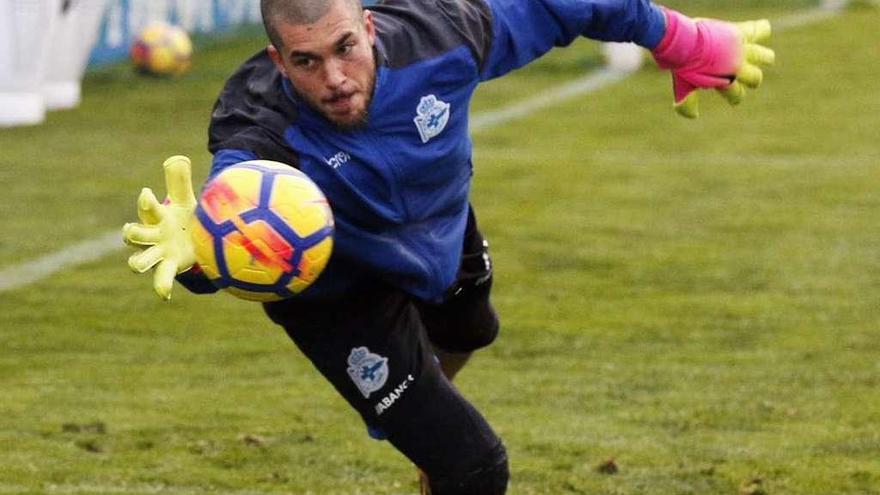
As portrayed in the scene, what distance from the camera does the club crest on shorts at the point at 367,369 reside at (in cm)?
505

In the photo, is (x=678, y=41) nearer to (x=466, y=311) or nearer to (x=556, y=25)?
(x=556, y=25)

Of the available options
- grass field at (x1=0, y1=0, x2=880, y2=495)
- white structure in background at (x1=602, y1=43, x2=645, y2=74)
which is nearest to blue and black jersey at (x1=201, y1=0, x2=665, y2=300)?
grass field at (x1=0, y1=0, x2=880, y2=495)

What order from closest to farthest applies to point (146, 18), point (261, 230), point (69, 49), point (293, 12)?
point (261, 230) → point (293, 12) → point (69, 49) → point (146, 18)

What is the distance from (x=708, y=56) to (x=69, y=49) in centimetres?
1097

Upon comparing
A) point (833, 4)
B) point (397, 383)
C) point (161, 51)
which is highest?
point (397, 383)

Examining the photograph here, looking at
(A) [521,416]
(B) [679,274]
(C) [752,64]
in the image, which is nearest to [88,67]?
(B) [679,274]

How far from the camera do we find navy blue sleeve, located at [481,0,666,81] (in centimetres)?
537

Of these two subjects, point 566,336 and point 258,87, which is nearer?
point 258,87

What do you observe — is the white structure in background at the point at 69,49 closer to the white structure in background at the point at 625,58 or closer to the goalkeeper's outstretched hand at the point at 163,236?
the white structure in background at the point at 625,58

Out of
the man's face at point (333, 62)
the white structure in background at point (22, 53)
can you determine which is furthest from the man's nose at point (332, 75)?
the white structure in background at point (22, 53)

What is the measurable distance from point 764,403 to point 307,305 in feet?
9.28

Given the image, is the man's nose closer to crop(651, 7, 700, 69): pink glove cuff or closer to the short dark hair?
the short dark hair

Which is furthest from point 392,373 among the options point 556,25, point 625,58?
point 625,58

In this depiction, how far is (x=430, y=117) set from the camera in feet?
16.4
